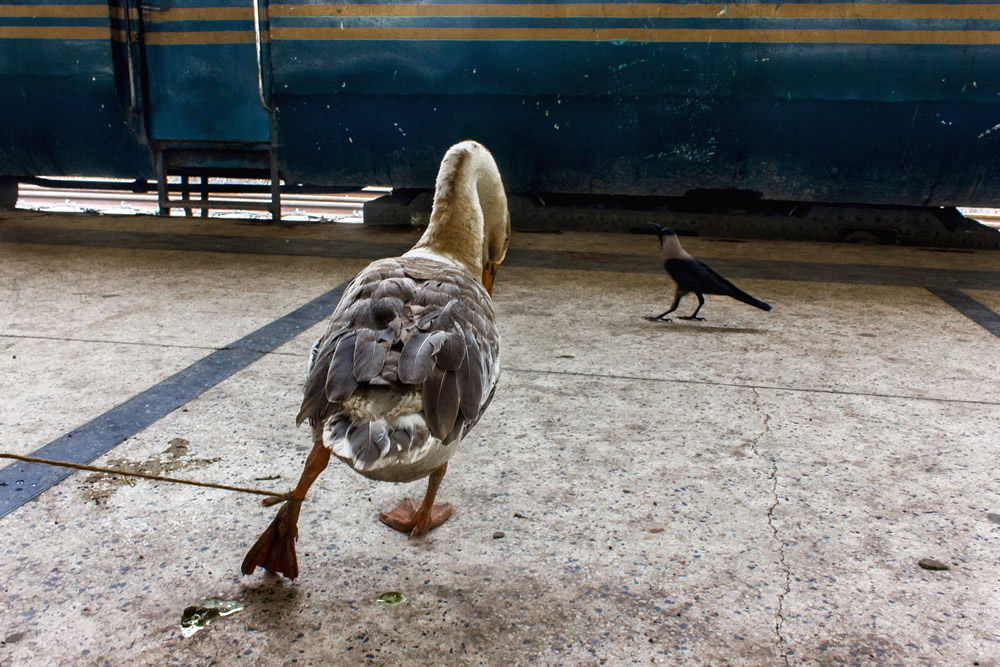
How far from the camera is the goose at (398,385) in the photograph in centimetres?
174

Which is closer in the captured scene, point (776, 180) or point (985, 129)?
point (985, 129)

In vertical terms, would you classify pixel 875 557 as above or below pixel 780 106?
below

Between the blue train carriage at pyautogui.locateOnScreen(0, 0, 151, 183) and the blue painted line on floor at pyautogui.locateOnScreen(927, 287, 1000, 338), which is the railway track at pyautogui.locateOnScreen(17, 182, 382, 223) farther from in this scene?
the blue painted line on floor at pyautogui.locateOnScreen(927, 287, 1000, 338)

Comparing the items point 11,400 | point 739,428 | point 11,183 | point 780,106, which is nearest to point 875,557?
point 739,428

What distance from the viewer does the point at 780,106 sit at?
275 inches

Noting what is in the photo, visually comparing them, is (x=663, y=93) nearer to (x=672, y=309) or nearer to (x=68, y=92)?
(x=672, y=309)

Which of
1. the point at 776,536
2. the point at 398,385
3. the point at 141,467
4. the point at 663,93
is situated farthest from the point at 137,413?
the point at 663,93

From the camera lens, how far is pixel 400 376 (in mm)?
1798

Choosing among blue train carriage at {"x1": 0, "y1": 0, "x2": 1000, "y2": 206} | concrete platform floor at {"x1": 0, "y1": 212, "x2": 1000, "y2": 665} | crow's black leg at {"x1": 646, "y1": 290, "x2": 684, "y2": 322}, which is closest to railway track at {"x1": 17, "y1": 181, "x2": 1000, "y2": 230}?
blue train carriage at {"x1": 0, "y1": 0, "x2": 1000, "y2": 206}

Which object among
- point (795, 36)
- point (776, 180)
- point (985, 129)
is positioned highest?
point (795, 36)

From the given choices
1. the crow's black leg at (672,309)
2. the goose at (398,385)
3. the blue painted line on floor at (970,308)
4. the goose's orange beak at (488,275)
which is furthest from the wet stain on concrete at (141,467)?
the blue painted line on floor at (970,308)

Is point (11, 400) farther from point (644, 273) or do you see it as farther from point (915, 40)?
point (915, 40)

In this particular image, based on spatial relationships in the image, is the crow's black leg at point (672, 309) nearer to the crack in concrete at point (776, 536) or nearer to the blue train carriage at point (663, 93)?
the crack in concrete at point (776, 536)

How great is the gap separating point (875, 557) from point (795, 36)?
19.7ft
